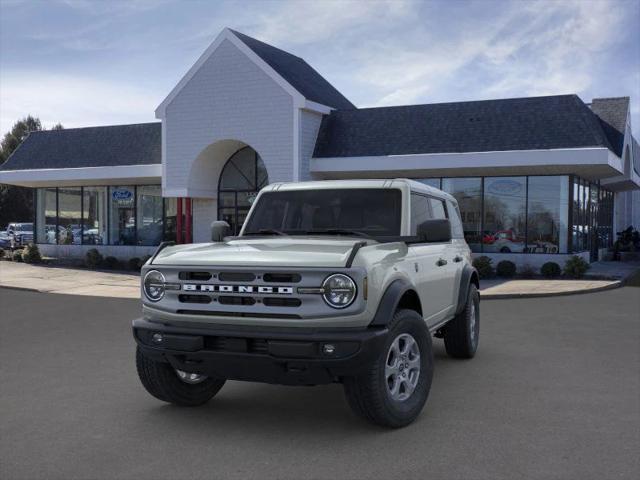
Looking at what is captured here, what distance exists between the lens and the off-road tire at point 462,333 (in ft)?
25.8

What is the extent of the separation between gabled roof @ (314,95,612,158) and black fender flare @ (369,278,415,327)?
15.6 meters

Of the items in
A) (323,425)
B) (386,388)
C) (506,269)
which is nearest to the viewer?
(386,388)

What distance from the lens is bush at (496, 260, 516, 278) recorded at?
20.3m

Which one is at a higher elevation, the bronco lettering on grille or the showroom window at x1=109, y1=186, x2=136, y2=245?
the showroom window at x1=109, y1=186, x2=136, y2=245

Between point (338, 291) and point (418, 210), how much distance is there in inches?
87.5

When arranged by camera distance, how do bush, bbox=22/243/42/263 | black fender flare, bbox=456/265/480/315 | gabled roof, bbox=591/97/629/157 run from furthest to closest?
bush, bbox=22/243/42/263 < gabled roof, bbox=591/97/629/157 < black fender flare, bbox=456/265/480/315

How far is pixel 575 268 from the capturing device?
19.6 metres

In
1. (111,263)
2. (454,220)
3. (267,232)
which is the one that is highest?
(454,220)

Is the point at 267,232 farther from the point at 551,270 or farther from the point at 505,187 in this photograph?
the point at 505,187

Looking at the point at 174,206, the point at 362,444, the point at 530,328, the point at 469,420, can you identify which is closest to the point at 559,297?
the point at 530,328

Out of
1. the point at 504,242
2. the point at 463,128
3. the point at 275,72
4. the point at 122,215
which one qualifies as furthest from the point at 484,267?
the point at 122,215

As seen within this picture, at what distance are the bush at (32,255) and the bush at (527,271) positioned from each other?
1868 cm

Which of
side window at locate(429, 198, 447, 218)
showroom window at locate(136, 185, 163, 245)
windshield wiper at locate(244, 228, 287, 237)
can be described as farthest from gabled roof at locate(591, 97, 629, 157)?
windshield wiper at locate(244, 228, 287, 237)

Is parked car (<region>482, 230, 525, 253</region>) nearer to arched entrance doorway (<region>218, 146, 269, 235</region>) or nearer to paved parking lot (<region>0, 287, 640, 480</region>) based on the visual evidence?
arched entrance doorway (<region>218, 146, 269, 235</region>)
